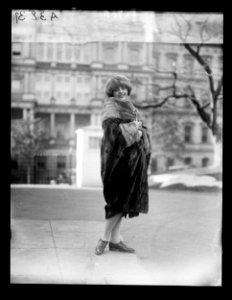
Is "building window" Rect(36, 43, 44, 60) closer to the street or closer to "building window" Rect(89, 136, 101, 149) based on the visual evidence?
"building window" Rect(89, 136, 101, 149)

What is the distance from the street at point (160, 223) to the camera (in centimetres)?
505

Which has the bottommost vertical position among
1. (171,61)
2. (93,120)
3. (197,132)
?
(197,132)

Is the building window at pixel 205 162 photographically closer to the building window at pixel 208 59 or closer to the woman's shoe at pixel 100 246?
the building window at pixel 208 59

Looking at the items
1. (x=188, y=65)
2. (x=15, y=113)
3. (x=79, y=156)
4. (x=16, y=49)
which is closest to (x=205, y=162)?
(x=188, y=65)

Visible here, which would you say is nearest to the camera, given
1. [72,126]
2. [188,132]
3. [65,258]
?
[65,258]

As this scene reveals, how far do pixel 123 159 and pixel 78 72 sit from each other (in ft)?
3.32

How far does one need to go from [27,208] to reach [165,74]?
1936 millimetres

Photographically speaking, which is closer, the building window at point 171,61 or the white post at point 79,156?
the white post at point 79,156

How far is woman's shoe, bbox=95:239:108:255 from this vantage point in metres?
5.11

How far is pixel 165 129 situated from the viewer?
5.36 metres

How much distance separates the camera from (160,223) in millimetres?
5258

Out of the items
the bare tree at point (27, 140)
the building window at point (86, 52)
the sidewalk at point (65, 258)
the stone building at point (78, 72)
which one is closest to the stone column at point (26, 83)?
the stone building at point (78, 72)

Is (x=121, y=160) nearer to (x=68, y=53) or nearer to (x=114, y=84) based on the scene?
(x=114, y=84)
